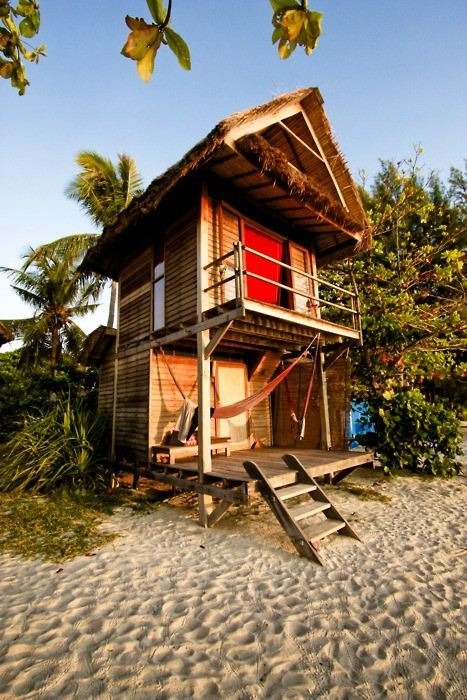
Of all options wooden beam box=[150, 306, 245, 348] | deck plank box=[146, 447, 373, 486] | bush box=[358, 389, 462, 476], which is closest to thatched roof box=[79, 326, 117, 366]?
wooden beam box=[150, 306, 245, 348]

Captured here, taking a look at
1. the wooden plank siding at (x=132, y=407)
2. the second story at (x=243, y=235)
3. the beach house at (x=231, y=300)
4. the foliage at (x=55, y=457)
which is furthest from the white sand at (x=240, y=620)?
the second story at (x=243, y=235)

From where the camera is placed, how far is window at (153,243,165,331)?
7441 millimetres

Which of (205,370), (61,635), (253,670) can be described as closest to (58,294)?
(205,370)

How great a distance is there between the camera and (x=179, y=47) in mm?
1100

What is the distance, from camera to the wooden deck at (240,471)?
503cm

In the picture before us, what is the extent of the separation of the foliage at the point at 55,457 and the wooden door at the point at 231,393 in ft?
9.38

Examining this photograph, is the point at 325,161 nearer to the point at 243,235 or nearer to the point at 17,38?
the point at 243,235

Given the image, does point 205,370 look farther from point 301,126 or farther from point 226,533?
point 301,126

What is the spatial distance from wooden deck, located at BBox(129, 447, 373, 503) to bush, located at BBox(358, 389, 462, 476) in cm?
147

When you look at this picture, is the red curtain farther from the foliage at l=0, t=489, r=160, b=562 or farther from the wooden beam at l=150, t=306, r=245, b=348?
the foliage at l=0, t=489, r=160, b=562

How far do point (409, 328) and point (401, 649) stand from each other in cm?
802

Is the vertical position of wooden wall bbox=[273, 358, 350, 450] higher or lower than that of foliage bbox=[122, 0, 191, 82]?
lower

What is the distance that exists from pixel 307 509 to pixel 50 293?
595 inches

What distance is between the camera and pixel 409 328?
9.33m
